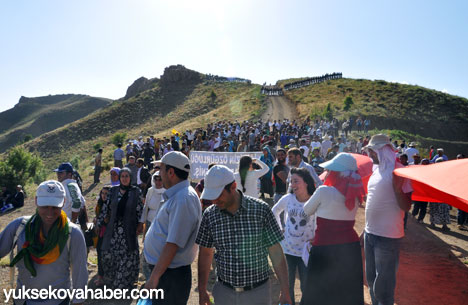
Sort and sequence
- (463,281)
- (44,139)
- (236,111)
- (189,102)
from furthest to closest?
(189,102) < (44,139) < (236,111) < (463,281)

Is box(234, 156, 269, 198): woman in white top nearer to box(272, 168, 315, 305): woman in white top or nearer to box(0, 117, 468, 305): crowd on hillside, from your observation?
box(0, 117, 468, 305): crowd on hillside

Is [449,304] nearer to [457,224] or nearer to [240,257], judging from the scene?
[240,257]

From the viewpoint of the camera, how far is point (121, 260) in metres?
4.85

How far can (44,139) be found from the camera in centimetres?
5847

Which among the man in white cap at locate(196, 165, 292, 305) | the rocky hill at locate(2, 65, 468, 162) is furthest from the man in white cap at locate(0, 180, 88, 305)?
the rocky hill at locate(2, 65, 468, 162)

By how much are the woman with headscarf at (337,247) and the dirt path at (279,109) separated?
3281 cm

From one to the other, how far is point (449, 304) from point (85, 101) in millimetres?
156178

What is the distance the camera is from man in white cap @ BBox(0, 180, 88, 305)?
8.65 feet

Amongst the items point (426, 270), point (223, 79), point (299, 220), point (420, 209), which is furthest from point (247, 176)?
point (223, 79)

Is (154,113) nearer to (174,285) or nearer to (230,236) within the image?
(174,285)

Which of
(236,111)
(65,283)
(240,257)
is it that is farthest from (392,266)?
(236,111)

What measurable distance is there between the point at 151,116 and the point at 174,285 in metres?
61.3

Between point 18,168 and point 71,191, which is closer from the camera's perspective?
point 71,191

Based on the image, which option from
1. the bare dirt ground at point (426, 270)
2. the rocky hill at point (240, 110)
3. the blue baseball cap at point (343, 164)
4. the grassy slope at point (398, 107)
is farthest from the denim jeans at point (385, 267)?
the rocky hill at point (240, 110)
